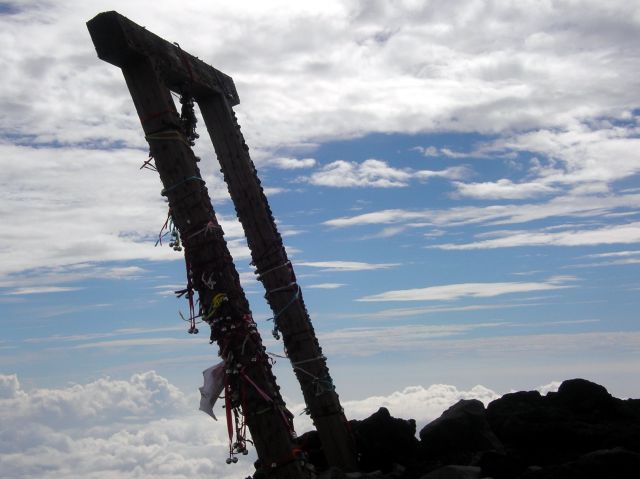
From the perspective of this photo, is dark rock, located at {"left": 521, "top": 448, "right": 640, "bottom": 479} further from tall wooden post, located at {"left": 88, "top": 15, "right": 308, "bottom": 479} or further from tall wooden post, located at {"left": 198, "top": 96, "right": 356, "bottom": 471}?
tall wooden post, located at {"left": 198, "top": 96, "right": 356, "bottom": 471}

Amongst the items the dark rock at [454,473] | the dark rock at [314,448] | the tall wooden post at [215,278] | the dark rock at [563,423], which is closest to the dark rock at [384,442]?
the dark rock at [314,448]

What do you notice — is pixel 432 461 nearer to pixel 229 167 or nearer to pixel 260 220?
pixel 260 220

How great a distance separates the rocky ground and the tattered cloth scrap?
1479 mm

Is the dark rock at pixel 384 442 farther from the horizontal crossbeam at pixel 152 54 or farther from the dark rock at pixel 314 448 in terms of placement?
the horizontal crossbeam at pixel 152 54

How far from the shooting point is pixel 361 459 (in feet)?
30.5

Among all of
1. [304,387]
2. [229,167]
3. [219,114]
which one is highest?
[219,114]

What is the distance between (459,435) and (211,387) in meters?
3.21

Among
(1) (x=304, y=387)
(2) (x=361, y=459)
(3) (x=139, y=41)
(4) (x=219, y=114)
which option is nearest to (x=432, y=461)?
(2) (x=361, y=459)

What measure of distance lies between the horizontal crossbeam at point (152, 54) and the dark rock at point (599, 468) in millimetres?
5314

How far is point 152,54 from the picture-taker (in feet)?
24.9

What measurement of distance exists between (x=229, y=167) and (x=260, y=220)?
0.74 metres

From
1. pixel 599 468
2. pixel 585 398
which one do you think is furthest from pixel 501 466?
pixel 585 398

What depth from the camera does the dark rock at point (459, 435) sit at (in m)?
8.95

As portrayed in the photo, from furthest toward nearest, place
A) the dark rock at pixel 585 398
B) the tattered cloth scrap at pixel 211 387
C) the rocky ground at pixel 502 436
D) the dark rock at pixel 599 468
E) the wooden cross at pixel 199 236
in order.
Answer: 1. the dark rock at pixel 585 398
2. the rocky ground at pixel 502 436
3. the tattered cloth scrap at pixel 211 387
4. the wooden cross at pixel 199 236
5. the dark rock at pixel 599 468
